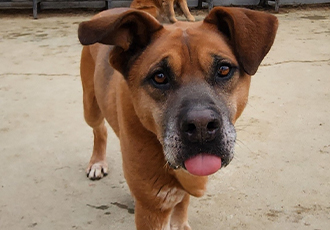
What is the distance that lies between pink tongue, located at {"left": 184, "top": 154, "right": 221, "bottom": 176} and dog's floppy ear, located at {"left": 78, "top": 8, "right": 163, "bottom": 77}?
69cm

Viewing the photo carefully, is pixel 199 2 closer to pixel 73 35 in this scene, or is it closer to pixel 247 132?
pixel 73 35

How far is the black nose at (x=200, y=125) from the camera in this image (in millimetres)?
2066

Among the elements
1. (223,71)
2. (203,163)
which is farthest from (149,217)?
(223,71)

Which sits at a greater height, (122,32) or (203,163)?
(122,32)

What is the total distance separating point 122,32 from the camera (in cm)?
248

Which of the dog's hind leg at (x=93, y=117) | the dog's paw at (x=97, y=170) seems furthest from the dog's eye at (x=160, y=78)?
the dog's paw at (x=97, y=170)

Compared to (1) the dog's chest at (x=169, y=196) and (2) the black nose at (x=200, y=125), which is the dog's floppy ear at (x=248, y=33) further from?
(1) the dog's chest at (x=169, y=196)

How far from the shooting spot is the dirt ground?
3295mm

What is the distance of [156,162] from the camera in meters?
2.56

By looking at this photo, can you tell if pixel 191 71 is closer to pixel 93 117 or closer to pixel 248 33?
pixel 248 33

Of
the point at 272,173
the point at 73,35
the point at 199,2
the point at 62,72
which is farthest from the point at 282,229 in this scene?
the point at 199,2

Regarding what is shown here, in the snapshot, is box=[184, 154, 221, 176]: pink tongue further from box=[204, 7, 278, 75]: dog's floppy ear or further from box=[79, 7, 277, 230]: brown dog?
box=[204, 7, 278, 75]: dog's floppy ear

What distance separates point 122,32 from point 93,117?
1548mm

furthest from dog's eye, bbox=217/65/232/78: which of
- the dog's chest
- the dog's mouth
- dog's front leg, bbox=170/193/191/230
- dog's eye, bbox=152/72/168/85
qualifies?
dog's front leg, bbox=170/193/191/230
